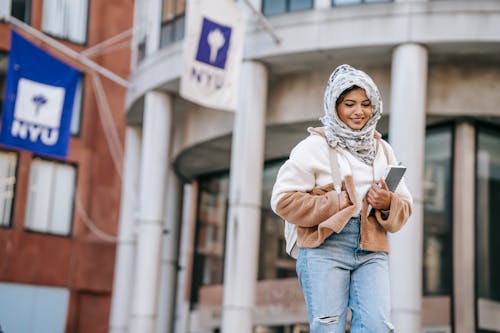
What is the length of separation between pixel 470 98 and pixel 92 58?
15.6 metres

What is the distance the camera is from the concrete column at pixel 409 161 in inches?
709

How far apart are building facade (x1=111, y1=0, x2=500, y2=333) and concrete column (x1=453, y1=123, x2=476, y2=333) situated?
0.03 meters

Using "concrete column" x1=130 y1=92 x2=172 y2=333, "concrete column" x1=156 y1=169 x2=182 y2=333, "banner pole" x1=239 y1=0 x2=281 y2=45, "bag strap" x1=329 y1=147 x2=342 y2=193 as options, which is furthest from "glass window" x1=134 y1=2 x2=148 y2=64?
"bag strap" x1=329 y1=147 x2=342 y2=193

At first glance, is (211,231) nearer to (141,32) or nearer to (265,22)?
(141,32)

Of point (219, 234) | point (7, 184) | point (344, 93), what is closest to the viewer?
point (344, 93)

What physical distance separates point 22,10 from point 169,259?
9.57 meters

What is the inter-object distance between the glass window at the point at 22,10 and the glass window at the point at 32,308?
8.38 metres

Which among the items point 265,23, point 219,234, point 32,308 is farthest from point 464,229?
point 32,308

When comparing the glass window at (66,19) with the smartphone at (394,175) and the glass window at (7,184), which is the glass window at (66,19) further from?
the smartphone at (394,175)

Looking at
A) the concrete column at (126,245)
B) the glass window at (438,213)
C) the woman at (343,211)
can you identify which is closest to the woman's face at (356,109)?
the woman at (343,211)

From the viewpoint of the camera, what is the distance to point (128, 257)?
25781 mm

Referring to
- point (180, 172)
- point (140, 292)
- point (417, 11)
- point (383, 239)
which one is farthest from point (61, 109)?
point (383, 239)

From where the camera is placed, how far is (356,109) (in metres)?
5.17

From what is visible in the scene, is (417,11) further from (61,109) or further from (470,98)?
(61,109)
